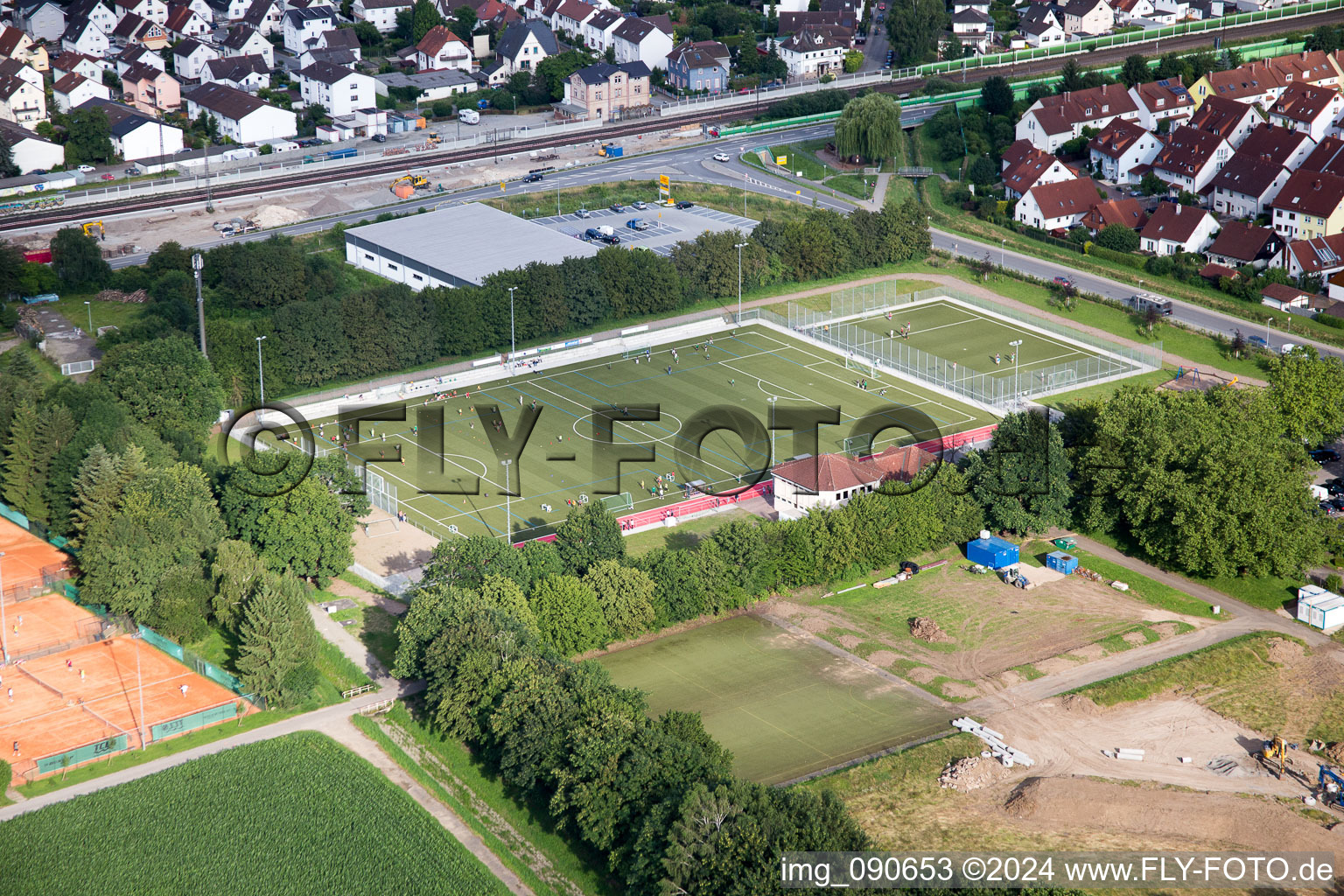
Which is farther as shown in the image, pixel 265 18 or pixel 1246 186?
pixel 265 18

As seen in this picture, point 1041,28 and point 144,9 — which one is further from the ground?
point 144,9

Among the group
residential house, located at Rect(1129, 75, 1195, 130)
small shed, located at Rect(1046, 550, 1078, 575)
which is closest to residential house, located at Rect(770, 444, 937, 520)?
small shed, located at Rect(1046, 550, 1078, 575)

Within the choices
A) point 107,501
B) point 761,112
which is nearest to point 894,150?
point 761,112

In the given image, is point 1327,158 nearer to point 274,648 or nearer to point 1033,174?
point 1033,174

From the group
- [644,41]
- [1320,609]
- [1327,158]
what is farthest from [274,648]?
[644,41]

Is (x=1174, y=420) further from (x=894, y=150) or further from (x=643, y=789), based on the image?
(x=894, y=150)

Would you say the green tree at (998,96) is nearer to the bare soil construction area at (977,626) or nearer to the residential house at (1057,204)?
the residential house at (1057,204)
